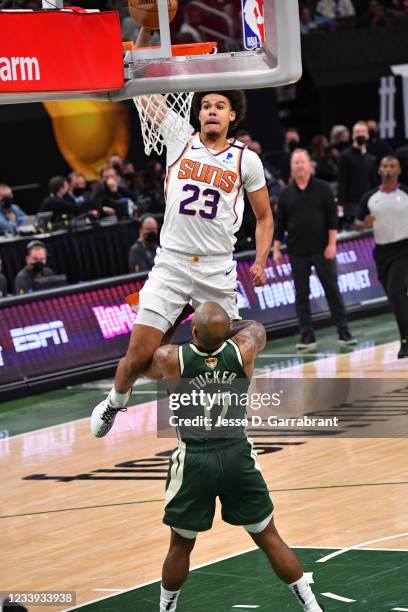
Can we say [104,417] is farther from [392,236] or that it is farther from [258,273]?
[392,236]

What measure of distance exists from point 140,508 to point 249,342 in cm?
335

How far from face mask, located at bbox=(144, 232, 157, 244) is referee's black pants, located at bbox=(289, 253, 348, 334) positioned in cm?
190

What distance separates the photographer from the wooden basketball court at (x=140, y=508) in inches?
333

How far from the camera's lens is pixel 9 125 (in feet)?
76.9

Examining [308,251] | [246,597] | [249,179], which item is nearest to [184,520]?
[246,597]

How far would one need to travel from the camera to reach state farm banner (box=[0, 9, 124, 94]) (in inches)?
292

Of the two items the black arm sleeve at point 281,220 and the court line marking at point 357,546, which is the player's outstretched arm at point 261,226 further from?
the black arm sleeve at point 281,220

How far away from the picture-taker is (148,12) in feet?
26.3

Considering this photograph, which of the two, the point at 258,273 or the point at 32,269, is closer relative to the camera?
the point at 258,273

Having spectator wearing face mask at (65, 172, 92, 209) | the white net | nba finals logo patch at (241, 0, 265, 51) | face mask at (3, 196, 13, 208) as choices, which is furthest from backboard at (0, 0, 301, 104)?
spectator wearing face mask at (65, 172, 92, 209)

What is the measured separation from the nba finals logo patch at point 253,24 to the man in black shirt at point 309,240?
324 inches

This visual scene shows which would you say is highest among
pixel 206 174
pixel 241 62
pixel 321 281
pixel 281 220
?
pixel 241 62

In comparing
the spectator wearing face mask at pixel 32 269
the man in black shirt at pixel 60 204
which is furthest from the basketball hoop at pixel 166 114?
the man in black shirt at pixel 60 204

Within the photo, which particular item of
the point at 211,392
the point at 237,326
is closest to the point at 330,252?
the point at 237,326
